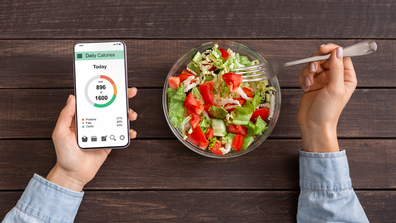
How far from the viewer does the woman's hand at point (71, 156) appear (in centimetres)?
100

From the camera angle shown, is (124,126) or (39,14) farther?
(39,14)

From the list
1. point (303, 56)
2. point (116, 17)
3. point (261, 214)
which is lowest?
point (261, 214)

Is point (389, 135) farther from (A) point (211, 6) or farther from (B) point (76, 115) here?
(B) point (76, 115)

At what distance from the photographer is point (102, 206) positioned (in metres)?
1.17

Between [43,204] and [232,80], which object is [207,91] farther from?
[43,204]

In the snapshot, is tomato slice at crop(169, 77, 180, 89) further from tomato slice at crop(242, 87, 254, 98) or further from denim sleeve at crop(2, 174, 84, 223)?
denim sleeve at crop(2, 174, 84, 223)

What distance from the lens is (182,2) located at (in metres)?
1.18

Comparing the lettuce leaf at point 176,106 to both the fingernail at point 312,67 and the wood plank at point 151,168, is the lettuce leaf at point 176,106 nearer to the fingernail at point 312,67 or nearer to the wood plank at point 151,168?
the wood plank at point 151,168

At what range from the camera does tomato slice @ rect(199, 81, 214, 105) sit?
1.03 meters

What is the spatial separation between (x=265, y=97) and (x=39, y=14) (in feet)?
3.66

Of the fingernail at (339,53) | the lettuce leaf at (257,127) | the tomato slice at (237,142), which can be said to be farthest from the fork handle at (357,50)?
the tomato slice at (237,142)

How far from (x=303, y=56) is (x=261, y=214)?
0.77m

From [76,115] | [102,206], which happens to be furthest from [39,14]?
[102,206]

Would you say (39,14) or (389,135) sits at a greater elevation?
(39,14)
